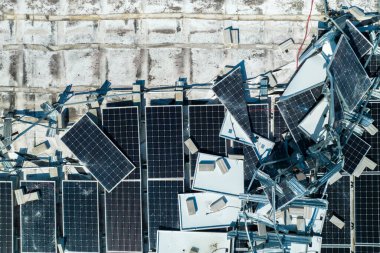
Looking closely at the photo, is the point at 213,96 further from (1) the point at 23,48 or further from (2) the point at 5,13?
(2) the point at 5,13

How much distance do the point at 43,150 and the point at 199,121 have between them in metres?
6.78

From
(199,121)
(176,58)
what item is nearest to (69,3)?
(176,58)

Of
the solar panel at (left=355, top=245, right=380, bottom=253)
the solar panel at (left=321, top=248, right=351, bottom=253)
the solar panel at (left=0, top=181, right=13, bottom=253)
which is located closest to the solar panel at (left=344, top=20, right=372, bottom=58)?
the solar panel at (left=355, top=245, right=380, bottom=253)

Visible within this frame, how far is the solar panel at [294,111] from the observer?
16.0 metres

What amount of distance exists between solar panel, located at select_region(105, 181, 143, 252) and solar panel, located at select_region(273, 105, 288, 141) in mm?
6082

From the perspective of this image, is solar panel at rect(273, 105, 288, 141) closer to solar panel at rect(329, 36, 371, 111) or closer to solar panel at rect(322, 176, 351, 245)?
solar panel at rect(329, 36, 371, 111)

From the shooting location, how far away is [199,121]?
16.3 m

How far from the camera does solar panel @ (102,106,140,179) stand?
53.9ft

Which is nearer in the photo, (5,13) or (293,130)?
(293,130)

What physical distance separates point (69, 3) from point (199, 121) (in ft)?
24.9

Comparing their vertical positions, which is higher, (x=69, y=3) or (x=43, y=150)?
(x=69, y=3)

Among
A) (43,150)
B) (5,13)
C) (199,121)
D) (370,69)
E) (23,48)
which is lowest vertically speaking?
(43,150)

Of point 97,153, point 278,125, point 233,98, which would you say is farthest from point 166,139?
point 278,125

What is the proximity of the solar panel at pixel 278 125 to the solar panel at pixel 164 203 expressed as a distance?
443 centimetres
